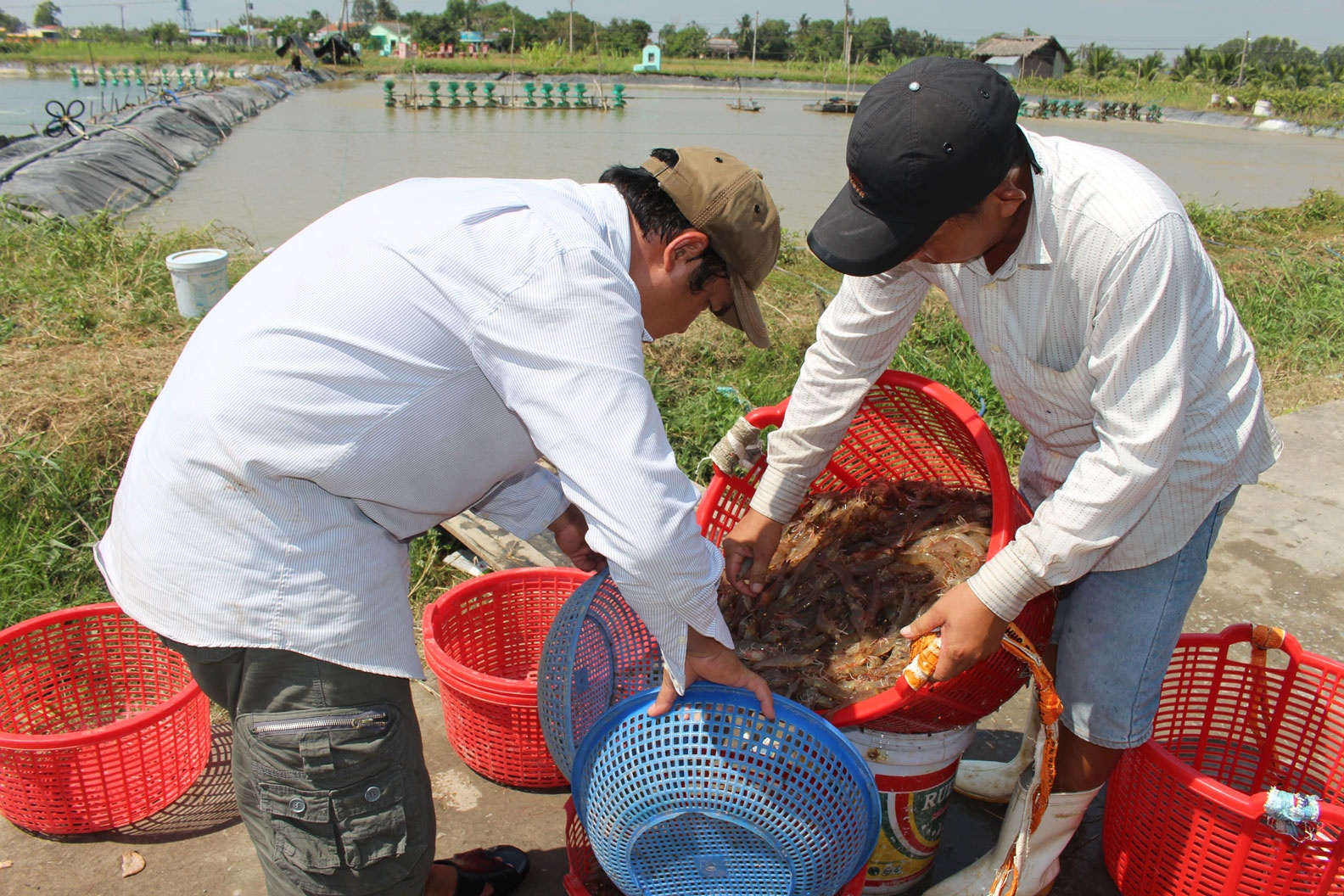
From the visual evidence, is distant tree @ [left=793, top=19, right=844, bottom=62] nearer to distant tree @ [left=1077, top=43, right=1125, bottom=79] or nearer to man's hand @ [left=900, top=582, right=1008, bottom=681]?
distant tree @ [left=1077, top=43, right=1125, bottom=79]

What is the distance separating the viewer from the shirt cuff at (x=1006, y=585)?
5.62ft

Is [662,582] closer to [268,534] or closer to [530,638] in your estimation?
[268,534]

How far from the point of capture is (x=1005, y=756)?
9.53 ft

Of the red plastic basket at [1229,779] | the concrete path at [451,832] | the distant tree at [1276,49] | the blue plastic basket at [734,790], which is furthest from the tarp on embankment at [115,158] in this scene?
the distant tree at [1276,49]

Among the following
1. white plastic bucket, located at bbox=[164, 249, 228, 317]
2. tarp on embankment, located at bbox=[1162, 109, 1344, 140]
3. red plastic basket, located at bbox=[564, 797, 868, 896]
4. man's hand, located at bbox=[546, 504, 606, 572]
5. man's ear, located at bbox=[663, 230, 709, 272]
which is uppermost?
tarp on embankment, located at bbox=[1162, 109, 1344, 140]

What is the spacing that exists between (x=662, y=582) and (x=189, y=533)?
2.66ft

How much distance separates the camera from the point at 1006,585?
67.8 inches

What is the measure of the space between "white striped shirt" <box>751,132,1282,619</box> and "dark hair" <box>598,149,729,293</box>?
519mm

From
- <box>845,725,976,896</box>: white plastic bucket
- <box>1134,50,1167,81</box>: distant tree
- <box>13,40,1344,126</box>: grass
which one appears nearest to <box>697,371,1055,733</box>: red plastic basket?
<box>845,725,976,896</box>: white plastic bucket

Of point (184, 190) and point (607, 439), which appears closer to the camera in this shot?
point (607, 439)

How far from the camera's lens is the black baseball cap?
1.52m

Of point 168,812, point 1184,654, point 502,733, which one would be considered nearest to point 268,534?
point 502,733

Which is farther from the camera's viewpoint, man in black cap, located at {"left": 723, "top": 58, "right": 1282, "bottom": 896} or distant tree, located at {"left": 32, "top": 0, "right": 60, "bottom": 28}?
distant tree, located at {"left": 32, "top": 0, "right": 60, "bottom": 28}

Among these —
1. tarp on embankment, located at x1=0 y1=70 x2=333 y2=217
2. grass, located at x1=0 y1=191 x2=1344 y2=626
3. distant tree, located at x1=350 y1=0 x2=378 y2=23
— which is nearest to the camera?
grass, located at x1=0 y1=191 x2=1344 y2=626
